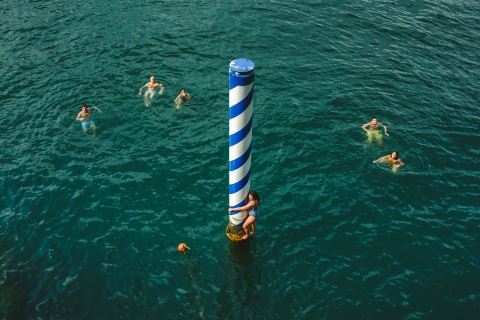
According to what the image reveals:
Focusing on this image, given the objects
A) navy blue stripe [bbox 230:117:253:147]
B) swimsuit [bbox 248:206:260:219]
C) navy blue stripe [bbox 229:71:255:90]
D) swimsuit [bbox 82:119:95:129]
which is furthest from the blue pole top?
swimsuit [bbox 82:119:95:129]

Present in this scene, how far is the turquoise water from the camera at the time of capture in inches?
574

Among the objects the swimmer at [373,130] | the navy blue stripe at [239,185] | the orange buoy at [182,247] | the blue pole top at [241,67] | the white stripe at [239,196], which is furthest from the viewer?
the swimmer at [373,130]

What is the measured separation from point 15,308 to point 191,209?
730 centimetres

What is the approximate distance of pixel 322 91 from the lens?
81.9ft

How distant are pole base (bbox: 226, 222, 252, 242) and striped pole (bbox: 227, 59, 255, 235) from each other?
0.39m

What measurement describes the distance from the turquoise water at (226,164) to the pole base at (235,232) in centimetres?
60

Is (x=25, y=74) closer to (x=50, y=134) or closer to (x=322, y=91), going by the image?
(x=50, y=134)

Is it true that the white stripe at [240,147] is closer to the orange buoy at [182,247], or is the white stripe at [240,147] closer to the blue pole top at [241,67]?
the blue pole top at [241,67]

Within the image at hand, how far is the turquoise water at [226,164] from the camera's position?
1457 cm

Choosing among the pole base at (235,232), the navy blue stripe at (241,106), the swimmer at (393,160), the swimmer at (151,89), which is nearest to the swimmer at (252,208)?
the pole base at (235,232)

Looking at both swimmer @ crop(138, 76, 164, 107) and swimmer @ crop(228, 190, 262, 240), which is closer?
swimmer @ crop(228, 190, 262, 240)

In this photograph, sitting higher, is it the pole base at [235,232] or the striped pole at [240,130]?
the striped pole at [240,130]

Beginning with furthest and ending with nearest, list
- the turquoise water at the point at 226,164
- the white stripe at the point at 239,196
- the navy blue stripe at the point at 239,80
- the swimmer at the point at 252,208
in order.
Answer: the turquoise water at the point at 226,164 < the swimmer at the point at 252,208 < the white stripe at the point at 239,196 < the navy blue stripe at the point at 239,80

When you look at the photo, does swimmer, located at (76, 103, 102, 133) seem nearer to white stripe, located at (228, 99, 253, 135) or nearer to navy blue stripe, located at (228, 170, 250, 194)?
navy blue stripe, located at (228, 170, 250, 194)
